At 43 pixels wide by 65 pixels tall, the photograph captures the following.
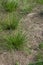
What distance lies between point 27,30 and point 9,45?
642 millimetres

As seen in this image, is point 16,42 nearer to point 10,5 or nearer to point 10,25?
point 10,25

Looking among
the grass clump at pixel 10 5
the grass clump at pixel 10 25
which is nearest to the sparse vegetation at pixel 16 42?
the grass clump at pixel 10 25

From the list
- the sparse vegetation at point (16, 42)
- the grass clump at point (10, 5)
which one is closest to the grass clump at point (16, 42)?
the sparse vegetation at point (16, 42)

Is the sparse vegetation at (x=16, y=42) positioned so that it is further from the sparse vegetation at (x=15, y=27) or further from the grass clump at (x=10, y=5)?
the grass clump at (x=10, y=5)

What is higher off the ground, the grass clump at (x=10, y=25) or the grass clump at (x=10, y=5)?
the grass clump at (x=10, y=5)

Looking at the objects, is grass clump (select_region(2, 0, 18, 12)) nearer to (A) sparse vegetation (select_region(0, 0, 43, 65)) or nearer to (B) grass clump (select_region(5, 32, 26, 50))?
(A) sparse vegetation (select_region(0, 0, 43, 65))

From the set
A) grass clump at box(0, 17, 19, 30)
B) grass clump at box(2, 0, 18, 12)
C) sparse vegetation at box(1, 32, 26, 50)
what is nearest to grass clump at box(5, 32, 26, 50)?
sparse vegetation at box(1, 32, 26, 50)

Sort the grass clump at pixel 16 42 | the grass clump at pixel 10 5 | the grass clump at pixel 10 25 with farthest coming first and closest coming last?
the grass clump at pixel 10 5 < the grass clump at pixel 10 25 < the grass clump at pixel 16 42

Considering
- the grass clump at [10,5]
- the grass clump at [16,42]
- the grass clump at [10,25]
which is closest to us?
the grass clump at [16,42]

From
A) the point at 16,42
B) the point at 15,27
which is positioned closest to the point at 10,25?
the point at 15,27

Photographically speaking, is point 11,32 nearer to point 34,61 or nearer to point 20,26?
point 20,26

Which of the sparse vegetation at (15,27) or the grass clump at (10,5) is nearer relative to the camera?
the sparse vegetation at (15,27)

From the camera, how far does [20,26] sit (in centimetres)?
435

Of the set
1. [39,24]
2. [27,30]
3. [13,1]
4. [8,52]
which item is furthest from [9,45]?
[13,1]
